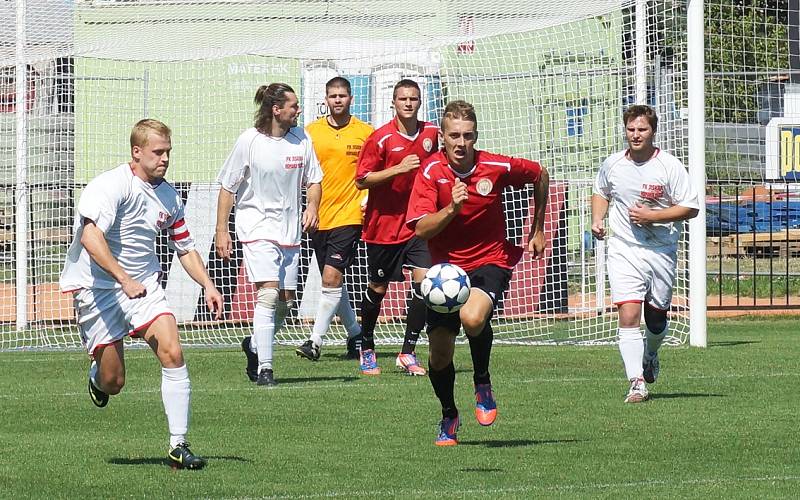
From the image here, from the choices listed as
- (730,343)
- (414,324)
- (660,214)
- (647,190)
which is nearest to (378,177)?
(414,324)

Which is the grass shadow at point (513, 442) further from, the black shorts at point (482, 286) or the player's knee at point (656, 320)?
the player's knee at point (656, 320)

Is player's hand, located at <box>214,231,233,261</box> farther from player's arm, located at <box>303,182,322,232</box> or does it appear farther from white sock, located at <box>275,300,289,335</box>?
white sock, located at <box>275,300,289,335</box>

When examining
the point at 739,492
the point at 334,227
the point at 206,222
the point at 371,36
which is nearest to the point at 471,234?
the point at 739,492

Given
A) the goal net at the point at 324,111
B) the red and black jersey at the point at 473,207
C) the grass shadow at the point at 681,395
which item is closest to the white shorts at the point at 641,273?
the grass shadow at the point at 681,395

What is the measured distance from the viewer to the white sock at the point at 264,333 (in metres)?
11.5

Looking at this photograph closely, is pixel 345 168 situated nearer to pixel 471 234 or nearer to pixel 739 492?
pixel 471 234

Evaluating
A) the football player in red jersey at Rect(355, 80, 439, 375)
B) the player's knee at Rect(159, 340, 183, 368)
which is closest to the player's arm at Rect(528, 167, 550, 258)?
the player's knee at Rect(159, 340, 183, 368)

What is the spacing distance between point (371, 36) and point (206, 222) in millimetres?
3695

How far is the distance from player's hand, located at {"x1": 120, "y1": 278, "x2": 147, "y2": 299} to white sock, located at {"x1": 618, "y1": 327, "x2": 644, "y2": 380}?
4143mm

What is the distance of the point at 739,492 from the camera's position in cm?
680

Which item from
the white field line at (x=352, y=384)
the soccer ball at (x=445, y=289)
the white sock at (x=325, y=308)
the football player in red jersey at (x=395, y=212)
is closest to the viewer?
the soccer ball at (x=445, y=289)

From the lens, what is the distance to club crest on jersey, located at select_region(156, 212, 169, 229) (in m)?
8.27

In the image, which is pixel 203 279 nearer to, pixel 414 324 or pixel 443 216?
pixel 443 216

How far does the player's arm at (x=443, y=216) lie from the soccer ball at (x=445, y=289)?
0.72 ft
